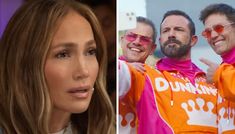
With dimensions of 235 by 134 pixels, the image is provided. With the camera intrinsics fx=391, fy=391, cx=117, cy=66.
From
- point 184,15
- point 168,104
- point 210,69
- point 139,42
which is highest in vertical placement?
point 184,15

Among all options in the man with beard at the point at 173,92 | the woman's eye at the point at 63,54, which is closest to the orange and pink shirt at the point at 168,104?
the man with beard at the point at 173,92

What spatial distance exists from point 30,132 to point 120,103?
34cm

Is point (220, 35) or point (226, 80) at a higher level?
point (220, 35)

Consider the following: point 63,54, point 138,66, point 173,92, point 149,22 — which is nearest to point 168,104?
point 173,92

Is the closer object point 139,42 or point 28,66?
point 28,66

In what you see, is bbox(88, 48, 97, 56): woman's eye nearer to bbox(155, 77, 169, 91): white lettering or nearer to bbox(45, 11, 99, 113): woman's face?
bbox(45, 11, 99, 113): woman's face

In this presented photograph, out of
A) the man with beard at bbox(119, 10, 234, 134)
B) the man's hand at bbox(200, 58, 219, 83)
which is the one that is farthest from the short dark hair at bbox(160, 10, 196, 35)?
the man's hand at bbox(200, 58, 219, 83)

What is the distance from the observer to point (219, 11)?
57.5 inches

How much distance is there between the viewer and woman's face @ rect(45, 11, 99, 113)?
136 centimetres

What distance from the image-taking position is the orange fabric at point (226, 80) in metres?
1.42

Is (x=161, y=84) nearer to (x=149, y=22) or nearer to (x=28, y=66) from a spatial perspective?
(x=149, y=22)

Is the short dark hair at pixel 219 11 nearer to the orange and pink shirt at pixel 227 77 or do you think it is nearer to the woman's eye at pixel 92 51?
the orange and pink shirt at pixel 227 77

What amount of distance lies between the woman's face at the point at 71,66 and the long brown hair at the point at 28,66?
0.03m

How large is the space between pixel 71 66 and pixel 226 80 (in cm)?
57
